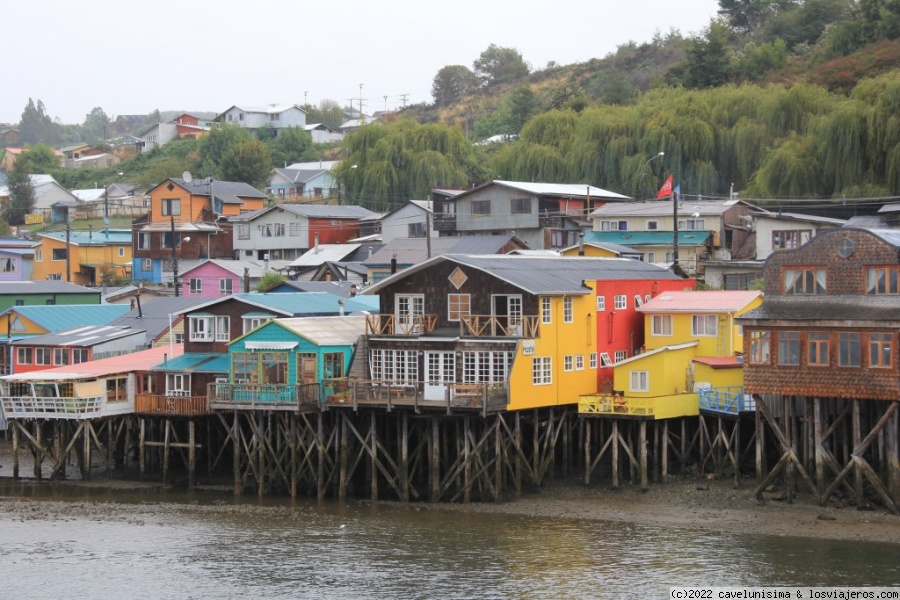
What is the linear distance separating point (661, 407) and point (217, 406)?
1539 centimetres

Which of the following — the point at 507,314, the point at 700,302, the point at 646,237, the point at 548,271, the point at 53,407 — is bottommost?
the point at 53,407

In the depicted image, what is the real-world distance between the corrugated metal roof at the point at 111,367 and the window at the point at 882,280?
2672 cm

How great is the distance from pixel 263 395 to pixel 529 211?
106 ft

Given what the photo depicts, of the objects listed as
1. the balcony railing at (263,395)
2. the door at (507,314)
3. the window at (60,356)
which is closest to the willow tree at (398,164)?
the window at (60,356)

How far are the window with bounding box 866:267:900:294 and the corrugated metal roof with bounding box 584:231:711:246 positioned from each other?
26285 mm

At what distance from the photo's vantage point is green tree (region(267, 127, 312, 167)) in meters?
146

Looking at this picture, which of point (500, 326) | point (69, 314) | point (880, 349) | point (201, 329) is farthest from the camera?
point (69, 314)

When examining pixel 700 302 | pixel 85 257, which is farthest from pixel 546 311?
pixel 85 257

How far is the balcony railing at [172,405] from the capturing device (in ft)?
163

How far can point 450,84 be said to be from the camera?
18088 centimetres

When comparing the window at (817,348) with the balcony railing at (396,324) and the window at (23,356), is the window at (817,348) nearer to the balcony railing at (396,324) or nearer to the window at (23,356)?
the balcony railing at (396,324)

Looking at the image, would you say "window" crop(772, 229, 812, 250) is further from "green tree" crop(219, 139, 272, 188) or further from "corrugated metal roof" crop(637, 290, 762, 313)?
"green tree" crop(219, 139, 272, 188)

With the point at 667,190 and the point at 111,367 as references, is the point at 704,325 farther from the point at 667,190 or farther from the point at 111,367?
the point at 667,190

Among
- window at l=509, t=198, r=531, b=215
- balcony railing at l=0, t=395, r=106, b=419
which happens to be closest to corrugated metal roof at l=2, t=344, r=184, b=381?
balcony railing at l=0, t=395, r=106, b=419
